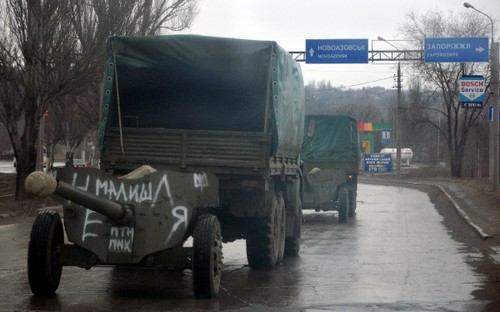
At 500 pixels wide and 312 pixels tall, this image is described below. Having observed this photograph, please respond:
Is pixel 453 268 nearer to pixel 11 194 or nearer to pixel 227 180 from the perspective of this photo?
pixel 227 180

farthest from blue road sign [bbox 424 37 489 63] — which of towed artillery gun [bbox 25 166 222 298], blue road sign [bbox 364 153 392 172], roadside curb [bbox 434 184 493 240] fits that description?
towed artillery gun [bbox 25 166 222 298]

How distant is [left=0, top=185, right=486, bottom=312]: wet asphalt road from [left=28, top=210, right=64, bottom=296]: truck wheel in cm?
17

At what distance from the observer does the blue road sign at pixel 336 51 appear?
4541 centimetres

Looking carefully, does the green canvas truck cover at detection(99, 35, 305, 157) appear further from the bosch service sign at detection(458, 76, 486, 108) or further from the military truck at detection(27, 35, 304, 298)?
the bosch service sign at detection(458, 76, 486, 108)

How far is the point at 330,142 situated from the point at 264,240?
1442 centimetres

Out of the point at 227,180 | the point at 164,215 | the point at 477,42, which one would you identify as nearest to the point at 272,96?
the point at 227,180

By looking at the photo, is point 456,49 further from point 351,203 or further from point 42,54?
point 42,54

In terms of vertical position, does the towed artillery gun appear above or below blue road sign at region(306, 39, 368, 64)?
below

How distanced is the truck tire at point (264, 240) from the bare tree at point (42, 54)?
15231 mm

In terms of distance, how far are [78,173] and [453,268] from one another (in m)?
6.06

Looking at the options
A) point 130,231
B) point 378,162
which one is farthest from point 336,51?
point 130,231

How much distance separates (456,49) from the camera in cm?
4381

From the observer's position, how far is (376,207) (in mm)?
32781

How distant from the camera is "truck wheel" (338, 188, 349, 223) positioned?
25.6 meters
